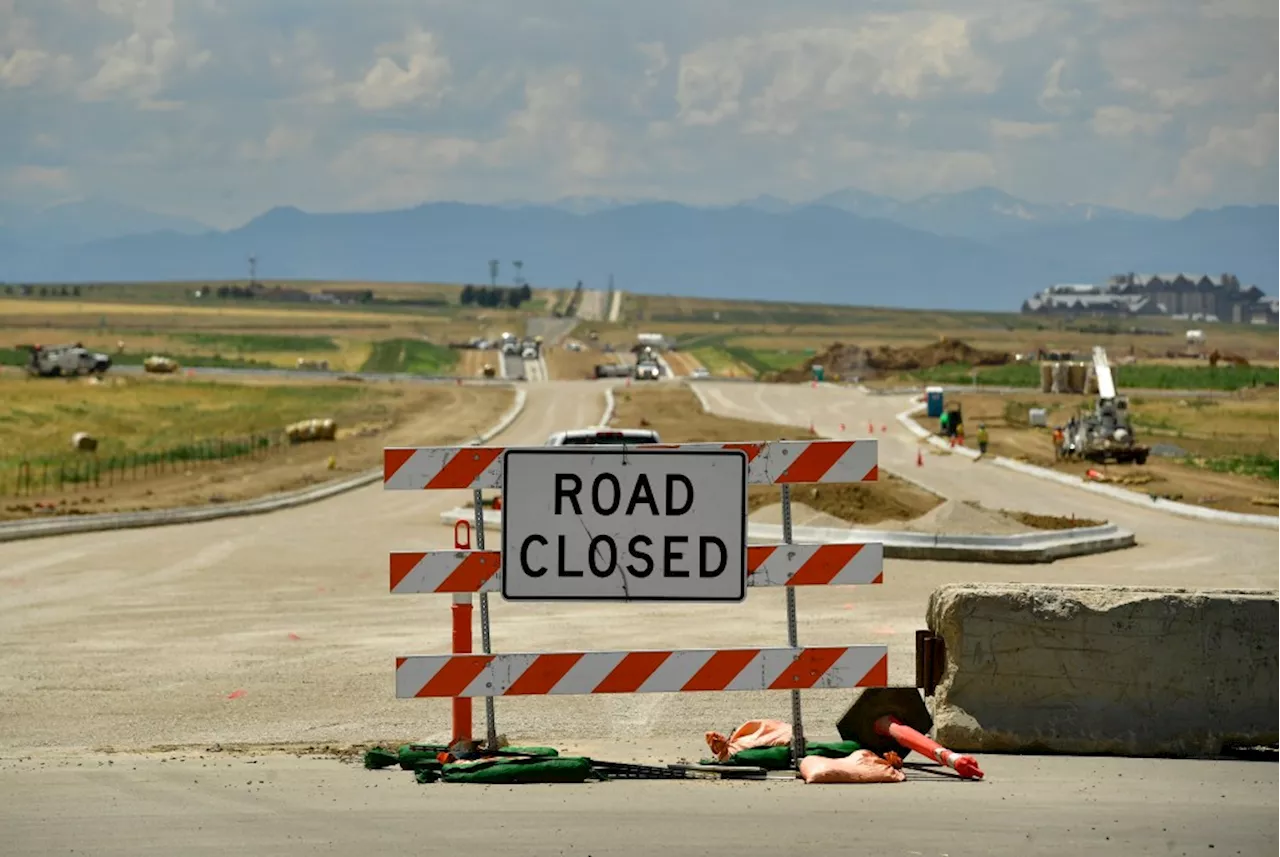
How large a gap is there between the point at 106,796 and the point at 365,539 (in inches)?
793

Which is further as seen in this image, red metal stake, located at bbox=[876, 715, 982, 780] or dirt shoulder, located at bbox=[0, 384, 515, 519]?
dirt shoulder, located at bbox=[0, 384, 515, 519]

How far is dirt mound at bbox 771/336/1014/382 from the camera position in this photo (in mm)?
120500

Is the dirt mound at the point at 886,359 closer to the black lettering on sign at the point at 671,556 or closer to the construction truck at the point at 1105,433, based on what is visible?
the construction truck at the point at 1105,433

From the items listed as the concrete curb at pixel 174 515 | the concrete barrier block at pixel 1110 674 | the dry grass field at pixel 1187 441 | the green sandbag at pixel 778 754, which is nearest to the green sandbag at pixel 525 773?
the green sandbag at pixel 778 754

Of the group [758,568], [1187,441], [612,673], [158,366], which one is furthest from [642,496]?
[158,366]

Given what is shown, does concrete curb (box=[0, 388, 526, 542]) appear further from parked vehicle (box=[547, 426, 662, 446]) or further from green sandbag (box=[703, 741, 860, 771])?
green sandbag (box=[703, 741, 860, 771])

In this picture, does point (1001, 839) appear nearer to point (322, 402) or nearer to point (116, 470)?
point (116, 470)

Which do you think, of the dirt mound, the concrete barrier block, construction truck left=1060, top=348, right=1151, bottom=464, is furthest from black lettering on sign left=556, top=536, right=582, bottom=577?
the dirt mound

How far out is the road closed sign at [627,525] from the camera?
988cm

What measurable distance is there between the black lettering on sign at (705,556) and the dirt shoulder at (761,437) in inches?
662

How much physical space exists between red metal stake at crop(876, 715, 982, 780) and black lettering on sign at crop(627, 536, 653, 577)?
1681mm

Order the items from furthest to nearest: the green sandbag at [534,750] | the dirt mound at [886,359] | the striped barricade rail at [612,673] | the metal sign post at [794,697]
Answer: the dirt mound at [886,359] < the green sandbag at [534,750] < the metal sign post at [794,697] < the striped barricade rail at [612,673]

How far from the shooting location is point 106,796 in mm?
9328

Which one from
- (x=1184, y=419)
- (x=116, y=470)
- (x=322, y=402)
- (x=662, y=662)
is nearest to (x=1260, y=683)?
(x=662, y=662)
